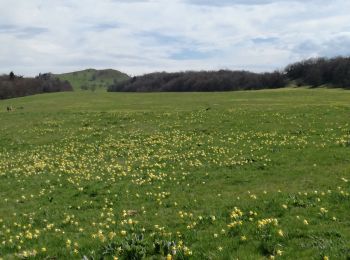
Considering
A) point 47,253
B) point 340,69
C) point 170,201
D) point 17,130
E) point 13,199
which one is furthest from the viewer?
point 340,69

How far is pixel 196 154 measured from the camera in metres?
25.6

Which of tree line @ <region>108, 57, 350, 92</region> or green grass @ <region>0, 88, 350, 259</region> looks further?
tree line @ <region>108, 57, 350, 92</region>

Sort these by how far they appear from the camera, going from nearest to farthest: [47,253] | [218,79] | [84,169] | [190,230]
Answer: [47,253] → [190,230] → [84,169] → [218,79]

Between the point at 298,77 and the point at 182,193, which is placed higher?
the point at 298,77

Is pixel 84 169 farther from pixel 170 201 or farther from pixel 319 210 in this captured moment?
pixel 319 210

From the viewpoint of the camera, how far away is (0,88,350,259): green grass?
35.6 feet

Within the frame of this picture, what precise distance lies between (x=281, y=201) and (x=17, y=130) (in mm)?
34736

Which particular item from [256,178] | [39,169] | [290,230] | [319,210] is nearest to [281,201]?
[319,210]

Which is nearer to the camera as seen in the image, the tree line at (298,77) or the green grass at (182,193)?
the green grass at (182,193)

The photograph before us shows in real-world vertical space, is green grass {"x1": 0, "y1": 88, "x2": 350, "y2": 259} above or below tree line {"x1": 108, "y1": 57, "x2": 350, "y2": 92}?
below

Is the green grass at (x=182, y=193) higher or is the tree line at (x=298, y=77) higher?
the tree line at (x=298, y=77)

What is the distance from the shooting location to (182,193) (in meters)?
17.1

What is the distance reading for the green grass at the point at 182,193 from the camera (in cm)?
1085

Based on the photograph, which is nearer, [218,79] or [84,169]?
[84,169]
